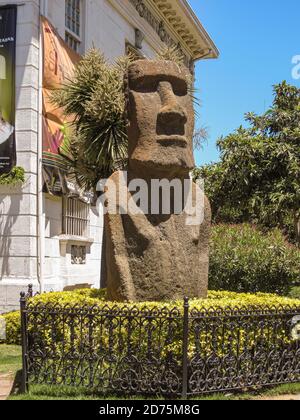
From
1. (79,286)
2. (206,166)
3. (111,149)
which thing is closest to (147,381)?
(111,149)

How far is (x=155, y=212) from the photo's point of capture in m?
6.92

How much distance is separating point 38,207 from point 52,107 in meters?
2.18

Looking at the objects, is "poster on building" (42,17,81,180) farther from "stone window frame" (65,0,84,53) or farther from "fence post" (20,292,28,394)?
"fence post" (20,292,28,394)

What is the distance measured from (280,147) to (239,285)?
11.1ft

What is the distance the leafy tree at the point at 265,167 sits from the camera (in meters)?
13.5

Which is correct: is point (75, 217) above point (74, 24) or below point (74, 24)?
below

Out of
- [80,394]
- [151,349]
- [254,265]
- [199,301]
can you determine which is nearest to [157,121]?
[199,301]

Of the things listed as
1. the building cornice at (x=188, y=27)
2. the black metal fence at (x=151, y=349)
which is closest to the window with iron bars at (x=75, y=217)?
the black metal fence at (x=151, y=349)

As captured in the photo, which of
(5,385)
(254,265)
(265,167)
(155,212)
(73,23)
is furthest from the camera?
(73,23)

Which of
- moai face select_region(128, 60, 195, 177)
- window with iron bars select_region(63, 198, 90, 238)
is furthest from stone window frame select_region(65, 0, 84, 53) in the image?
moai face select_region(128, 60, 195, 177)

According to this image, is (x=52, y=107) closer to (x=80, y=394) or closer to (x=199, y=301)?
(x=199, y=301)

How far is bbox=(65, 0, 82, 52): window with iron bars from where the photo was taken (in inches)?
566

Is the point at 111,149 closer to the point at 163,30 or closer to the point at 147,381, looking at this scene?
the point at 147,381

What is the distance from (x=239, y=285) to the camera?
42.5 ft
